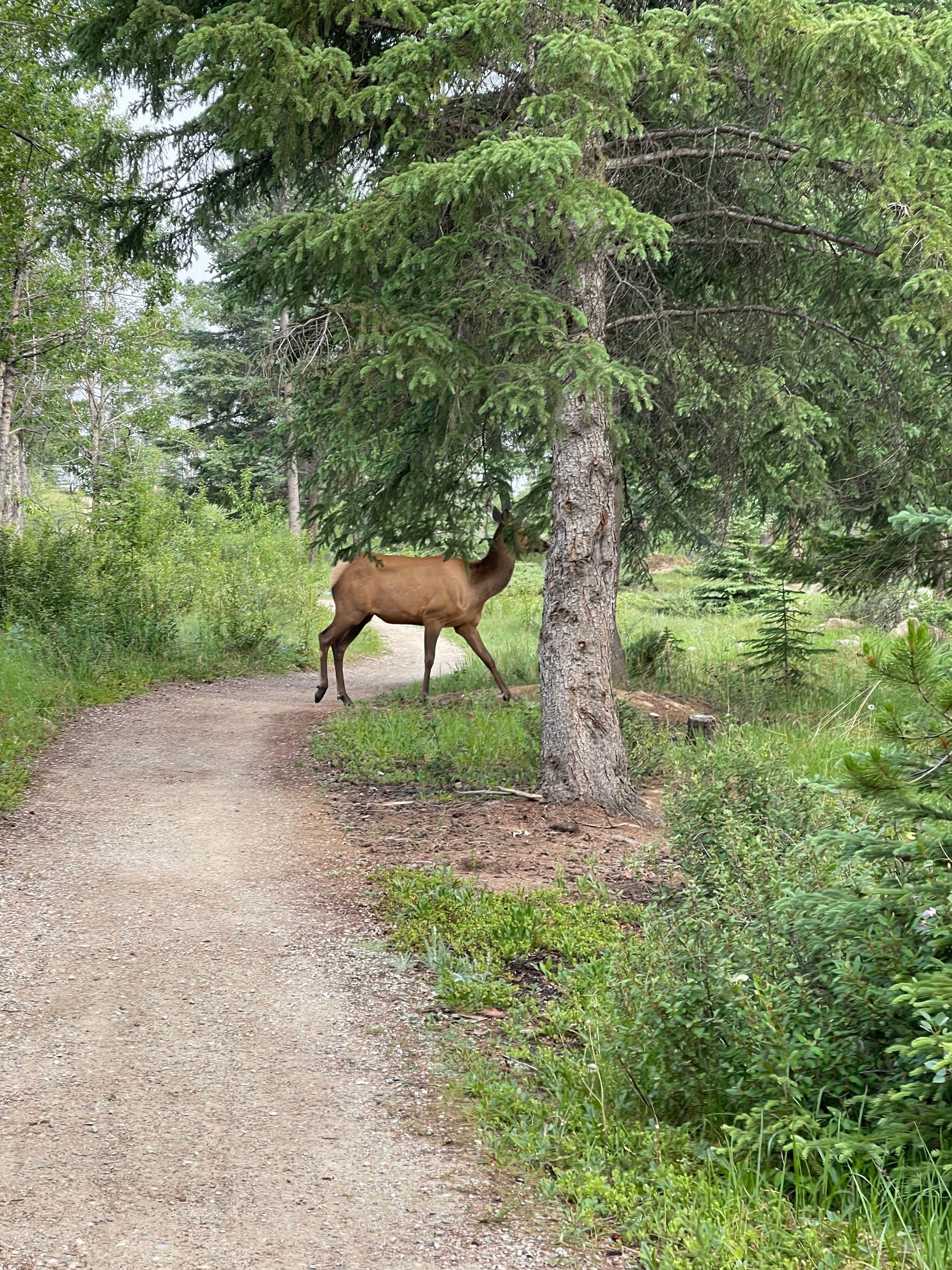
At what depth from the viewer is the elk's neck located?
12.8m

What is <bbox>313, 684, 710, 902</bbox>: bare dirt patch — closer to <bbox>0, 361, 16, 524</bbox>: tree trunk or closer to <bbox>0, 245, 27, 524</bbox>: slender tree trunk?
<bbox>0, 245, 27, 524</bbox>: slender tree trunk

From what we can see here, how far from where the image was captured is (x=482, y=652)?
12.4 m

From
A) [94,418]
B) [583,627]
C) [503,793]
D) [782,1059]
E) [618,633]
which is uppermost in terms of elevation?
[94,418]

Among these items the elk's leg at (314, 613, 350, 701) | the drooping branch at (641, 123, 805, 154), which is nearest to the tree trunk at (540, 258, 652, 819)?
the drooping branch at (641, 123, 805, 154)

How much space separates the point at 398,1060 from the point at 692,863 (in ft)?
6.48

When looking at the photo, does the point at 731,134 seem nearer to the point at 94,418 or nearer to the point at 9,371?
the point at 9,371

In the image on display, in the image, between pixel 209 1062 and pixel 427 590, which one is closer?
pixel 209 1062

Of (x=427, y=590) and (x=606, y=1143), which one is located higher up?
(x=427, y=590)

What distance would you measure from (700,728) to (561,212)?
191 inches

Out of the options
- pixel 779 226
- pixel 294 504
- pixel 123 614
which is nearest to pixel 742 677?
pixel 779 226

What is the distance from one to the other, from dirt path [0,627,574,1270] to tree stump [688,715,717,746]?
331 cm

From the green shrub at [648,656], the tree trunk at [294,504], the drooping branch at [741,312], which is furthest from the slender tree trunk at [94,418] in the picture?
the drooping branch at [741,312]

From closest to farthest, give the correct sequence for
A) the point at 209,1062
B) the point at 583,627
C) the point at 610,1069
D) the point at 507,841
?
the point at 610,1069 < the point at 209,1062 < the point at 507,841 < the point at 583,627

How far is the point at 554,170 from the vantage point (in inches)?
249
